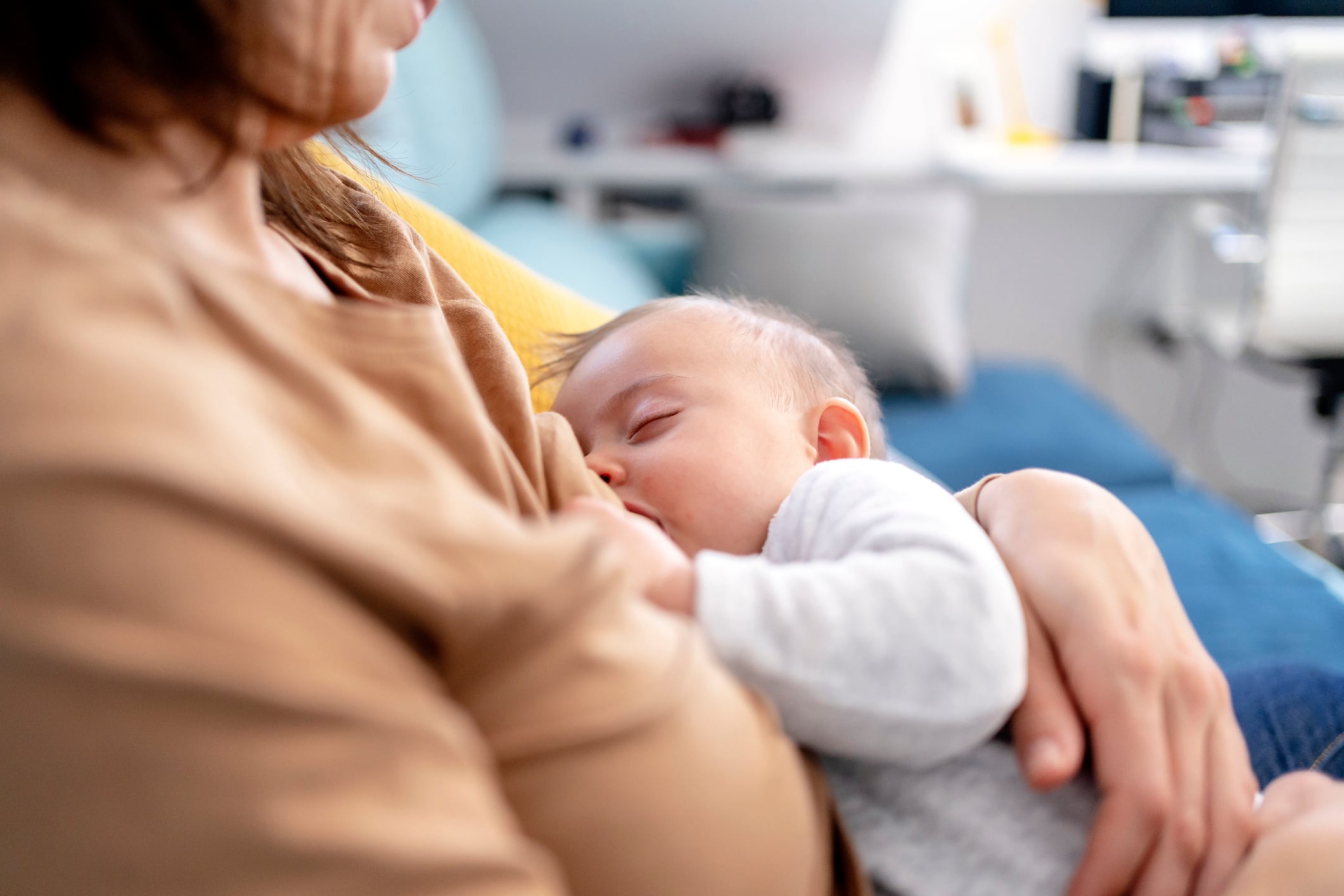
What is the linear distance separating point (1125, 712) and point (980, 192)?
282cm

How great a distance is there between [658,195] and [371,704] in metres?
2.85

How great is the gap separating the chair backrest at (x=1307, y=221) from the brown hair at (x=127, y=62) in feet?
7.98

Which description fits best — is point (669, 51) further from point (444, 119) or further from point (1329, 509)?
point (1329, 509)

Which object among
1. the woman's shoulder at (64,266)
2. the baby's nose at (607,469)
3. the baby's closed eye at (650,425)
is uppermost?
the woman's shoulder at (64,266)

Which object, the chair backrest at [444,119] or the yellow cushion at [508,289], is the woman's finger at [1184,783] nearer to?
the yellow cushion at [508,289]

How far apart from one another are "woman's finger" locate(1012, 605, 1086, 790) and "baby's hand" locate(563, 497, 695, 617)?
0.18 meters

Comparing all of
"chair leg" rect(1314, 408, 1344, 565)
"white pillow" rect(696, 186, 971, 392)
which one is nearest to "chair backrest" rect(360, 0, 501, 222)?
"white pillow" rect(696, 186, 971, 392)

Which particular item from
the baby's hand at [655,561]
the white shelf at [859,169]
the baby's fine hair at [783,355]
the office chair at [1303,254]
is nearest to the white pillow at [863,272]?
the white shelf at [859,169]

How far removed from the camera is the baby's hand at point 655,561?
47 centimetres

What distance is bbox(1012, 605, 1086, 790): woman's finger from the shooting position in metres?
0.49

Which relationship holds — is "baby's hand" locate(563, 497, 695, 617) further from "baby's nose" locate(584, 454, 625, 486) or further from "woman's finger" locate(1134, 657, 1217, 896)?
"woman's finger" locate(1134, 657, 1217, 896)

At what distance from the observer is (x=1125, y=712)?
52cm

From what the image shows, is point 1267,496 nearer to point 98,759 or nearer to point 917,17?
point 917,17

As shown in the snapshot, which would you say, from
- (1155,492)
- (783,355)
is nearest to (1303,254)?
(1155,492)
